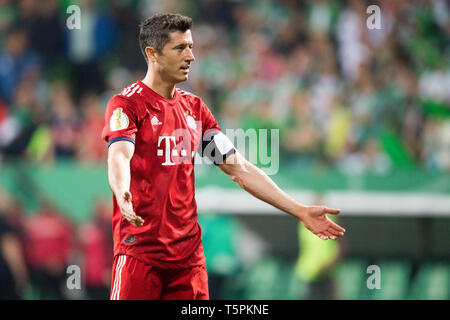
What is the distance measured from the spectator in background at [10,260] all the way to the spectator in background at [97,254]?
2.54ft

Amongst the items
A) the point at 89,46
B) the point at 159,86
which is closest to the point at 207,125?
the point at 159,86

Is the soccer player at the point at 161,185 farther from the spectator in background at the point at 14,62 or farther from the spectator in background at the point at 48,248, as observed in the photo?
the spectator in background at the point at 14,62

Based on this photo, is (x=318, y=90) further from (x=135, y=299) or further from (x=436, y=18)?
(x=135, y=299)

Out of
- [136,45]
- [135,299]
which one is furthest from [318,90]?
[135,299]

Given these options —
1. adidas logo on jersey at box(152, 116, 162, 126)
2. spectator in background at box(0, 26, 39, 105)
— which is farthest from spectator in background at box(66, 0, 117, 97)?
adidas logo on jersey at box(152, 116, 162, 126)

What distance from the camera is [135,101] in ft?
12.1

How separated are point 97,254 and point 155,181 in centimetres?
476

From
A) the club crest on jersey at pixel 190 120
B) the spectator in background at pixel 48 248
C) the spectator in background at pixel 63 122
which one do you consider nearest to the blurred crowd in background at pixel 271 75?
the spectator in background at pixel 63 122

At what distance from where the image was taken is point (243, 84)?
9.10m

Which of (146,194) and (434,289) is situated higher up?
(146,194)

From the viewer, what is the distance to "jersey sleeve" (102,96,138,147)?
3527mm

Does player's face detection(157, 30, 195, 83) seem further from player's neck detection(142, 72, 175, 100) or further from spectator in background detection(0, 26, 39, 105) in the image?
spectator in background detection(0, 26, 39, 105)

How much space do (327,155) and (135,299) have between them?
521 centimetres

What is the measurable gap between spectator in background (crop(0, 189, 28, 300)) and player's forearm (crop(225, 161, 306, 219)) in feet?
16.5
